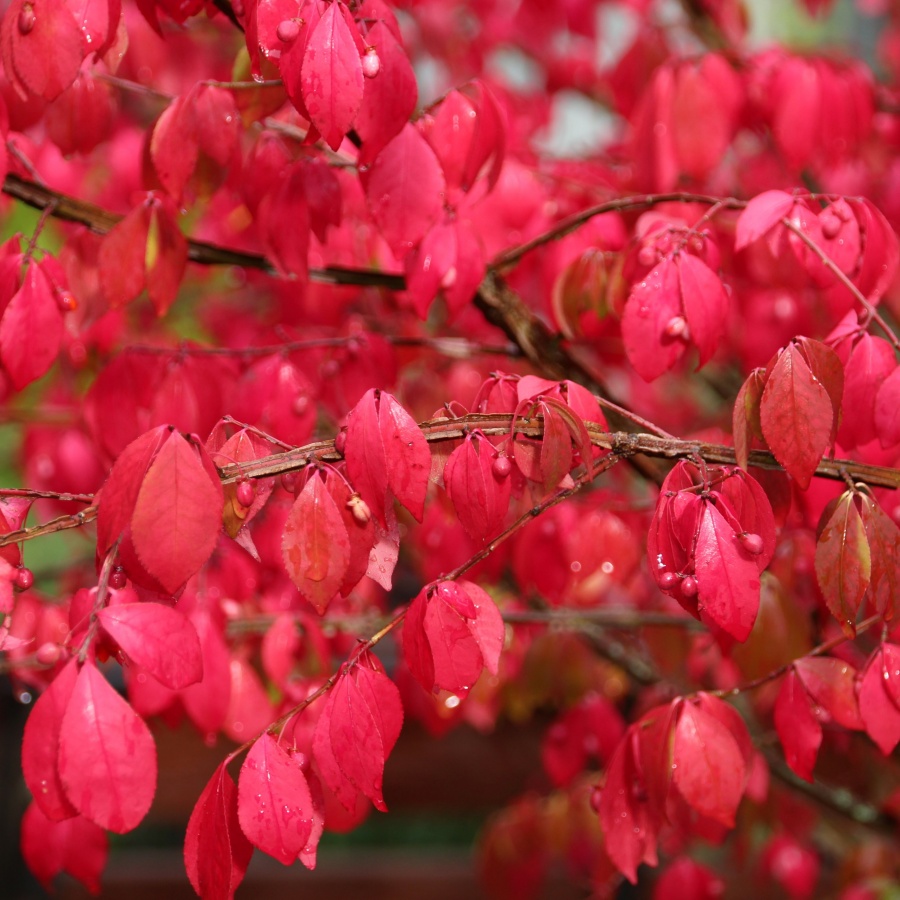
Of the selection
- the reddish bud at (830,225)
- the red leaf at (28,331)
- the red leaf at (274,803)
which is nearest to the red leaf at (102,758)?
the red leaf at (274,803)

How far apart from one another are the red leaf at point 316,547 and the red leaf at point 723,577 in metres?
0.29

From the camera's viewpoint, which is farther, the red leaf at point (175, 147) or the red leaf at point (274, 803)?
the red leaf at point (175, 147)

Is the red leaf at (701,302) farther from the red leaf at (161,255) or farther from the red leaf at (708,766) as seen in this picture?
the red leaf at (161,255)

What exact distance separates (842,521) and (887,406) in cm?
13

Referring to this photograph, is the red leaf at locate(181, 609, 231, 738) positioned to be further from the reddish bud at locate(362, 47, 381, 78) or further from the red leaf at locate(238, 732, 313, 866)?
the reddish bud at locate(362, 47, 381, 78)

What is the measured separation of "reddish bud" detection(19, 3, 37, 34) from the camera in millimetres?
867

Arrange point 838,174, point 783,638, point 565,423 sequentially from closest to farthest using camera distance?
point 565,423, point 783,638, point 838,174

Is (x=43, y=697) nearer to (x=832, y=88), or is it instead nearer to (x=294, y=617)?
(x=294, y=617)

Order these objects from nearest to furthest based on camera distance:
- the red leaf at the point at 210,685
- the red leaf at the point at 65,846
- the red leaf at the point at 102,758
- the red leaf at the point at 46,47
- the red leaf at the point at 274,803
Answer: the red leaf at the point at 102,758, the red leaf at the point at 274,803, the red leaf at the point at 46,47, the red leaf at the point at 65,846, the red leaf at the point at 210,685

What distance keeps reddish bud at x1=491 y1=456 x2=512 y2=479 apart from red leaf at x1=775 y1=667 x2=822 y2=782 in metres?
0.39

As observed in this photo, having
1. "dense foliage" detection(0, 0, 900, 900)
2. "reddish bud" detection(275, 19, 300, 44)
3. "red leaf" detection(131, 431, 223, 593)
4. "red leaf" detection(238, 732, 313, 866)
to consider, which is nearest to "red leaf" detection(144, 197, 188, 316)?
"dense foliage" detection(0, 0, 900, 900)

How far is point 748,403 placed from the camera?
867mm

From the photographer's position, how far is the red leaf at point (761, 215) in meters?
0.96

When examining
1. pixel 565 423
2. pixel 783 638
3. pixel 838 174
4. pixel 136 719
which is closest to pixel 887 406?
pixel 565 423
